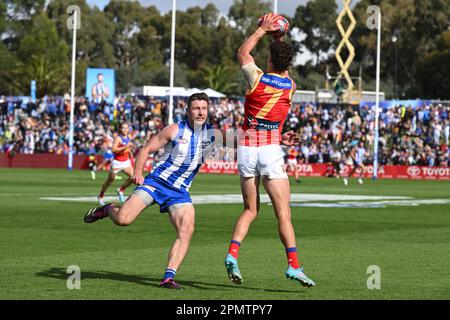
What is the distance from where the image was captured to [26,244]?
1664cm

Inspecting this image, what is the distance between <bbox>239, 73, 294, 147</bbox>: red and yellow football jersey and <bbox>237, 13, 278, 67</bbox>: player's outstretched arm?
267 mm

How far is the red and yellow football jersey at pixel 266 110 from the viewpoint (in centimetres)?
1190

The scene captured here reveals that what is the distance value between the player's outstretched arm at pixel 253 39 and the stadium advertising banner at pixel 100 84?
195 feet

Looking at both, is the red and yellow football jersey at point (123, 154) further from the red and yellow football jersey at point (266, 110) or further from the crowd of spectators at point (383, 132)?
the crowd of spectators at point (383, 132)

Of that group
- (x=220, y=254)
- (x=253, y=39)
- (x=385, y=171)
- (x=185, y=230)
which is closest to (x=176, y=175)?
(x=185, y=230)

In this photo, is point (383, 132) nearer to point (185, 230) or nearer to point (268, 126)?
point (268, 126)

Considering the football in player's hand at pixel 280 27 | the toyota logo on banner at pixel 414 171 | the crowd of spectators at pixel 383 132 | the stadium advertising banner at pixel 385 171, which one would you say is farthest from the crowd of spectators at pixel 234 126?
the football in player's hand at pixel 280 27

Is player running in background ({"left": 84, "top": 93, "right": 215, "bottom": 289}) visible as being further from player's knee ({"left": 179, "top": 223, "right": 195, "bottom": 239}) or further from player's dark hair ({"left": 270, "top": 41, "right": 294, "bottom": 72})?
player's dark hair ({"left": 270, "top": 41, "right": 294, "bottom": 72})

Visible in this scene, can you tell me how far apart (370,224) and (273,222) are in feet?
6.48

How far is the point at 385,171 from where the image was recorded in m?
60.5

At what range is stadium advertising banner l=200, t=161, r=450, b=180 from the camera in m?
59.1

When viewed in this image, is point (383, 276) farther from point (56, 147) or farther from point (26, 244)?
point (56, 147)

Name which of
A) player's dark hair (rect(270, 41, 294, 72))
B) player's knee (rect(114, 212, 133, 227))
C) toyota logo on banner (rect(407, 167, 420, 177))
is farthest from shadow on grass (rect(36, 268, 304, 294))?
toyota logo on banner (rect(407, 167, 420, 177))
